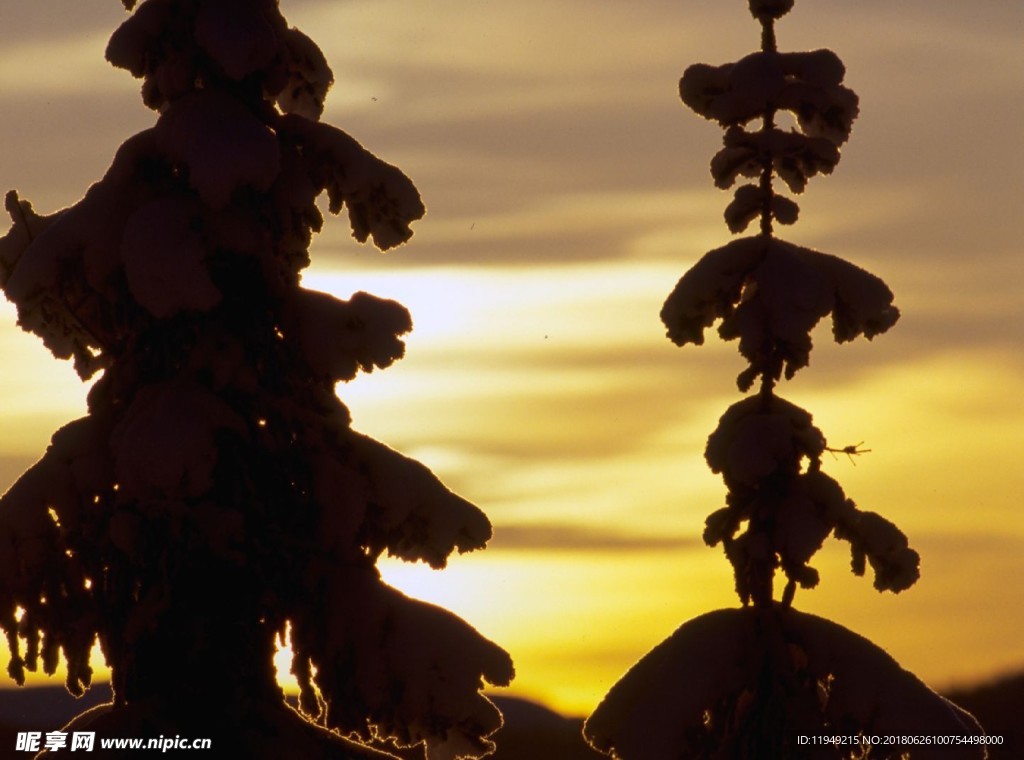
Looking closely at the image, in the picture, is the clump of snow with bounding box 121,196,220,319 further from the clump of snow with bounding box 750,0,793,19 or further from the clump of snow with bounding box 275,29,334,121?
the clump of snow with bounding box 750,0,793,19

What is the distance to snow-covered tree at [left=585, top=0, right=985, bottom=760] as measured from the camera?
65.6 ft

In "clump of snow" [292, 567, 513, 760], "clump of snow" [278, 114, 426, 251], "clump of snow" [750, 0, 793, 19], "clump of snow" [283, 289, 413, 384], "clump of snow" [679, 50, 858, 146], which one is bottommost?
"clump of snow" [292, 567, 513, 760]

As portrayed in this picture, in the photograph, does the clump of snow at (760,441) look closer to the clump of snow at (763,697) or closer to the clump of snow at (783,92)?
the clump of snow at (763,697)

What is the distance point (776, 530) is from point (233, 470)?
677 centimetres

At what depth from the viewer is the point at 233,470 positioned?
52.5ft

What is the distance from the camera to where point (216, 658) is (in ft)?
53.6

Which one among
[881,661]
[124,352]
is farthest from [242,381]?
[881,661]

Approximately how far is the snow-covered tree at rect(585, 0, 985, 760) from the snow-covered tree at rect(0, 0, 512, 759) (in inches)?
168

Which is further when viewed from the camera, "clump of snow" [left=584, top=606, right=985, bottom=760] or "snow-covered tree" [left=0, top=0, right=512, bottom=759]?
"clump of snow" [left=584, top=606, right=985, bottom=760]

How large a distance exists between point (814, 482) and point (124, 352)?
26.0ft

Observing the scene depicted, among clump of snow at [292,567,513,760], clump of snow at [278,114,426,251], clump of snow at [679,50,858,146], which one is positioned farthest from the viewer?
clump of snow at [679,50,858,146]

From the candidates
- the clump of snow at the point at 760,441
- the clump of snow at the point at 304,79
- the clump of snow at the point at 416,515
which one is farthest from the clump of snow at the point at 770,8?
the clump of snow at the point at 416,515

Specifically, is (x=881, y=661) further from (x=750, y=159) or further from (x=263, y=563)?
(x=263, y=563)

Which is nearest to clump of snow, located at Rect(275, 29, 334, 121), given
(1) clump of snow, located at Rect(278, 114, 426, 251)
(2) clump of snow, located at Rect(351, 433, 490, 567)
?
(1) clump of snow, located at Rect(278, 114, 426, 251)
